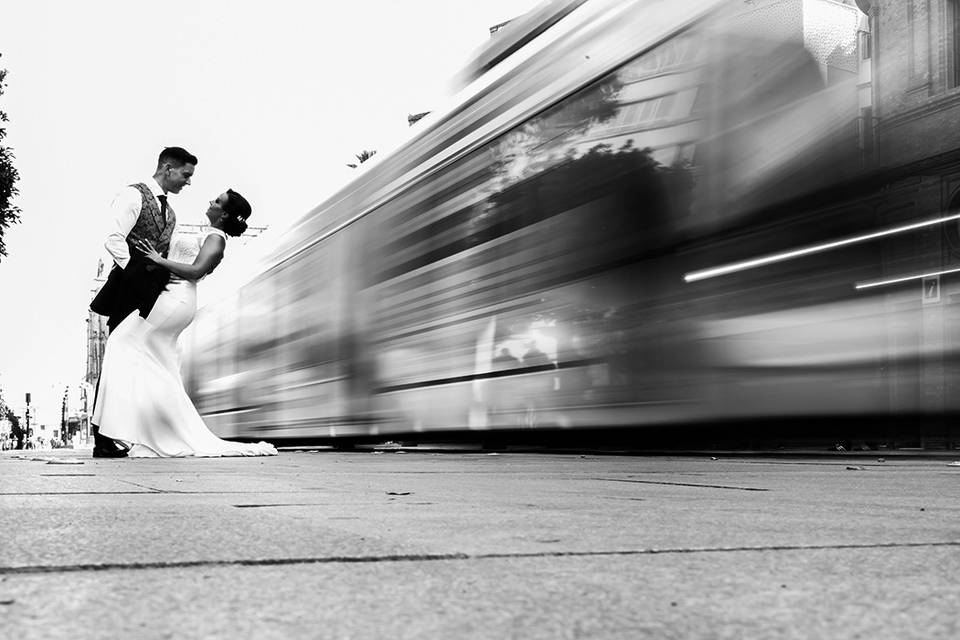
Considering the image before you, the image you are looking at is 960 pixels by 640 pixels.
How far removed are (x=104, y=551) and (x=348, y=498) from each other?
1.49 m

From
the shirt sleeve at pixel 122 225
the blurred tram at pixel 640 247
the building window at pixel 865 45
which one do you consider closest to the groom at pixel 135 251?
the shirt sleeve at pixel 122 225

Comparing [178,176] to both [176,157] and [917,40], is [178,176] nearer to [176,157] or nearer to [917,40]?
[176,157]

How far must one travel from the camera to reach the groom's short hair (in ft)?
25.6

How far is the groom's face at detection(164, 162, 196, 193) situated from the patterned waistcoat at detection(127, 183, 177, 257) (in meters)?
0.25

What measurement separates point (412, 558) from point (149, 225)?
638 centimetres

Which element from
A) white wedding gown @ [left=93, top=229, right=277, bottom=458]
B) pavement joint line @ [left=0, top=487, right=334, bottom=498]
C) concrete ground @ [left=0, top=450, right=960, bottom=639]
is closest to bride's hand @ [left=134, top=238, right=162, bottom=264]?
white wedding gown @ [left=93, top=229, right=277, bottom=458]

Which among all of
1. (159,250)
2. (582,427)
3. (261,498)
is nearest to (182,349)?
(159,250)

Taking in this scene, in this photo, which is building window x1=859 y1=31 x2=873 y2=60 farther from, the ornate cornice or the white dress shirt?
the white dress shirt

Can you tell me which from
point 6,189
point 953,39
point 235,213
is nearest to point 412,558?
point 953,39

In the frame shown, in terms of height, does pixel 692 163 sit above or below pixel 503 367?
above

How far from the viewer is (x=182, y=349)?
17.9 metres

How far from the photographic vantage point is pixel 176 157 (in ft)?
25.7

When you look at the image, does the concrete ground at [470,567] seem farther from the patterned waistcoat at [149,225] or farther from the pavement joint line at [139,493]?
the patterned waistcoat at [149,225]

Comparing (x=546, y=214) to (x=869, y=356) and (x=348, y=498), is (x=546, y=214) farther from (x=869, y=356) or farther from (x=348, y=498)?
(x=348, y=498)
